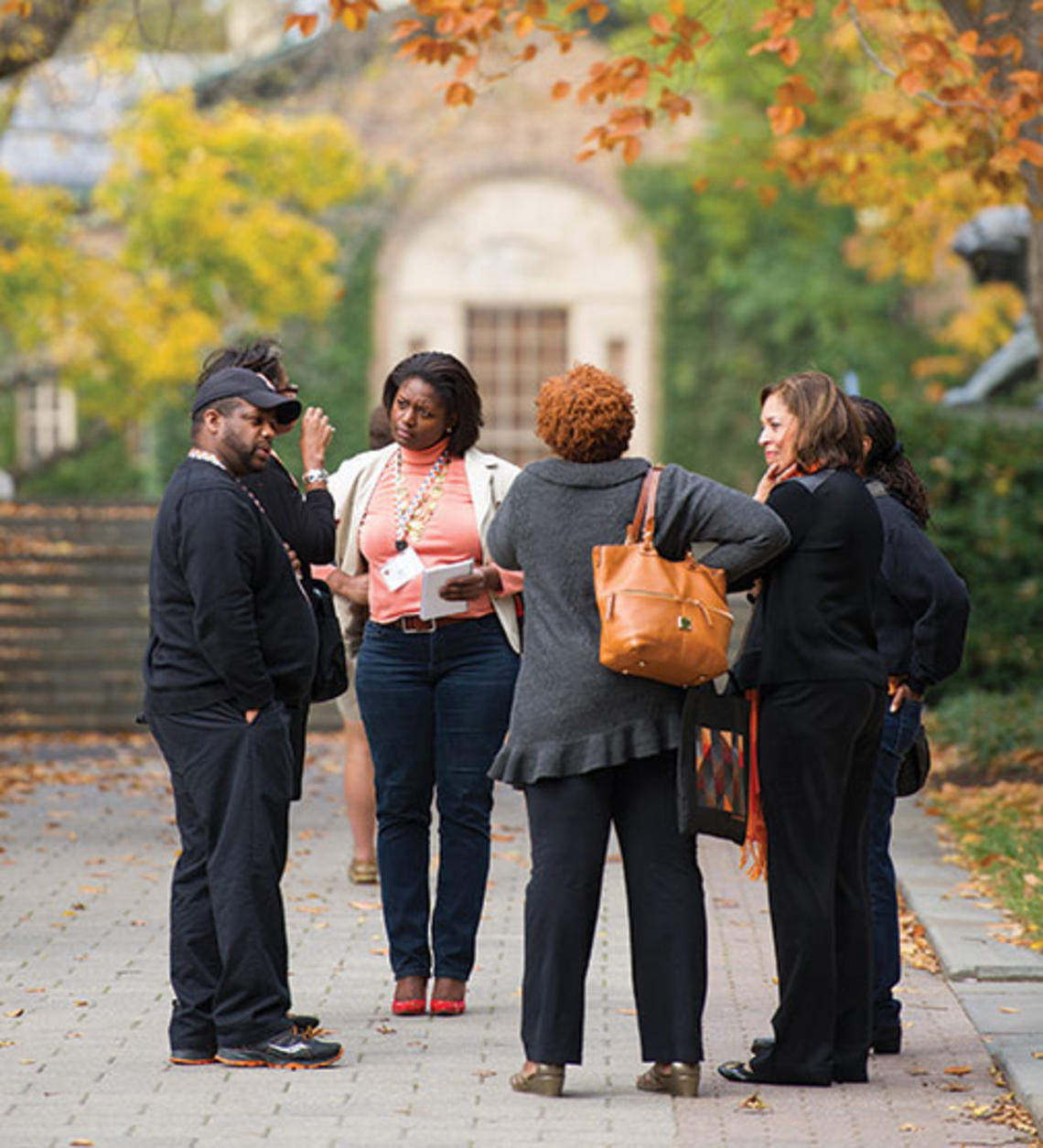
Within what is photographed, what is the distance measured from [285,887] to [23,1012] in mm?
2740

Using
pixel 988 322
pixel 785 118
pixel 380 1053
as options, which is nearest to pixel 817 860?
pixel 380 1053

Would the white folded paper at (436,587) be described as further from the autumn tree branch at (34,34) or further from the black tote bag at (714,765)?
the autumn tree branch at (34,34)

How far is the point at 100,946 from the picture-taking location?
27.9ft

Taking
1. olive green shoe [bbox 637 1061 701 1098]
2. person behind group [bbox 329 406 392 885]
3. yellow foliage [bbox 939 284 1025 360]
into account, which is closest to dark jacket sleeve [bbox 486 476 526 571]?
olive green shoe [bbox 637 1061 701 1098]

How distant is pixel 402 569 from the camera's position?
23.7ft

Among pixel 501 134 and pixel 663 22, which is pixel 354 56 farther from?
pixel 663 22

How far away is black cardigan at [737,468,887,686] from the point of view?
6.11 meters

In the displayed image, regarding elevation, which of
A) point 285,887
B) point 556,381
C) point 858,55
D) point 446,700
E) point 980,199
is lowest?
point 285,887

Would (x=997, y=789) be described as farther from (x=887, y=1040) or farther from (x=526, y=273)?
(x=526, y=273)

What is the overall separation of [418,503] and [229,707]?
1216 millimetres

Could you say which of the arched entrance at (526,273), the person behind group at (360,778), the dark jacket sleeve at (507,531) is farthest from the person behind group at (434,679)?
the arched entrance at (526,273)

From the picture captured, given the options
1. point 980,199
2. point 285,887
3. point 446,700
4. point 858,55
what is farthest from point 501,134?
point 446,700

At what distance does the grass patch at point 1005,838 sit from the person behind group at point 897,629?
5.47 feet

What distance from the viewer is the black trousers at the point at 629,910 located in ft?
20.0
